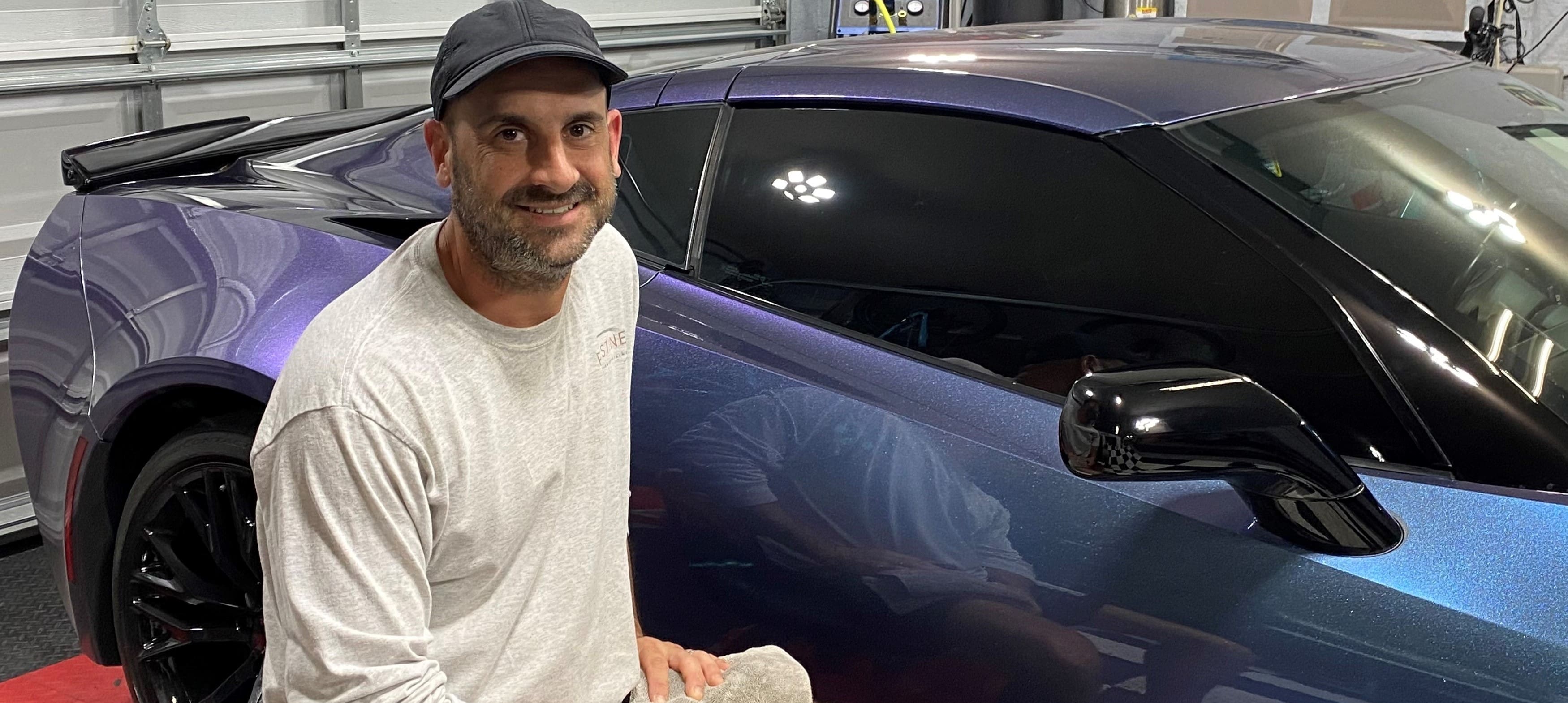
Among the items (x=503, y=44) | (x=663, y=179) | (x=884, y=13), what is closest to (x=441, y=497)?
(x=503, y=44)

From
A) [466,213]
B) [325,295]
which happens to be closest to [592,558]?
[466,213]

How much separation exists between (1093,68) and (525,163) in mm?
833

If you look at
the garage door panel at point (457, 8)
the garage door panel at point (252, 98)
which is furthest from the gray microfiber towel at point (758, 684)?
the garage door panel at point (457, 8)

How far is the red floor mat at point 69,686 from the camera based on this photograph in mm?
2742

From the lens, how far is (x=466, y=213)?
4.18ft

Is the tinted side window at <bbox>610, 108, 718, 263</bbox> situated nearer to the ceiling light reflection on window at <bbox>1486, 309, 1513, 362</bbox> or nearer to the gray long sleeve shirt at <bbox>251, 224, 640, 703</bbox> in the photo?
the gray long sleeve shirt at <bbox>251, 224, 640, 703</bbox>

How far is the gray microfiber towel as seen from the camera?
151 centimetres

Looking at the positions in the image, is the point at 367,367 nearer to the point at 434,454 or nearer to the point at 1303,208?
the point at 434,454

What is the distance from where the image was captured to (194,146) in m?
2.57

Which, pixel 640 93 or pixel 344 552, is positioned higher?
pixel 640 93

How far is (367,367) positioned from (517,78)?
0.28m

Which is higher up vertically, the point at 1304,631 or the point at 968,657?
the point at 1304,631

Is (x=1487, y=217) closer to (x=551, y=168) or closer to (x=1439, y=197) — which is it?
(x=1439, y=197)

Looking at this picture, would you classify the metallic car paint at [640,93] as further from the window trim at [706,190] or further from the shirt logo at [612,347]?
the shirt logo at [612,347]
